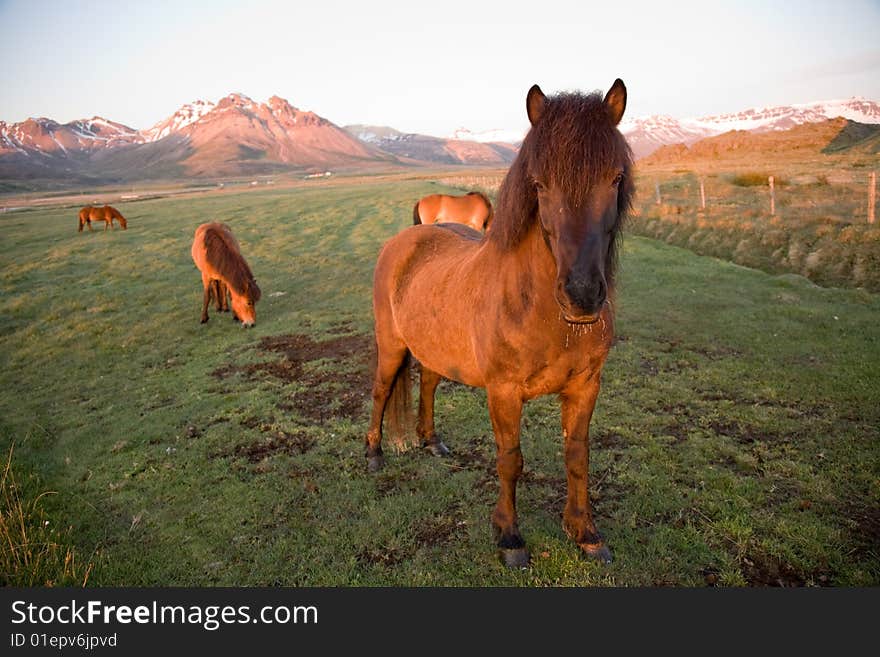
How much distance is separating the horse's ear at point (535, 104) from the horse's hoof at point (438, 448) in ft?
11.4

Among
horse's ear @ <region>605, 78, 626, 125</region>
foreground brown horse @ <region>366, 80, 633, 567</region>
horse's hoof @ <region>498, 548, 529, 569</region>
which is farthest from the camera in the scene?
horse's hoof @ <region>498, 548, 529, 569</region>

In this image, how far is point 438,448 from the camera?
17.0ft

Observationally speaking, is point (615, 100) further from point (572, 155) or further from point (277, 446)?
point (277, 446)

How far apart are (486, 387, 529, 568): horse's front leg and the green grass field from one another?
0.13 m

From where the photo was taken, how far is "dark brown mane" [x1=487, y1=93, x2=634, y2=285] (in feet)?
7.87

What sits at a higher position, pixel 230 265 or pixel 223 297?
pixel 230 265

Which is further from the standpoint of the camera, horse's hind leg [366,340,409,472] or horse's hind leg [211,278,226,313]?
horse's hind leg [211,278,226,313]

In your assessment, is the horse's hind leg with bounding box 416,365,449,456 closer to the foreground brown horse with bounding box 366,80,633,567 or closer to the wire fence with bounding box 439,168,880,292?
the foreground brown horse with bounding box 366,80,633,567

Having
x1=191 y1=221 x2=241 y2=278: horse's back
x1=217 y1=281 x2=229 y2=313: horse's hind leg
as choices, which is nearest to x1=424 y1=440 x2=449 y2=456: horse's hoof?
x1=191 y1=221 x2=241 y2=278: horse's back

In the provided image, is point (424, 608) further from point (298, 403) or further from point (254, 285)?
point (254, 285)

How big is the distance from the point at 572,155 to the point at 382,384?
10.6 feet

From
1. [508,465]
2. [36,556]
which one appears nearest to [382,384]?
[508,465]

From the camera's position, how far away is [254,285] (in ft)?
34.9

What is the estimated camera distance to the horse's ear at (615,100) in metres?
2.60
